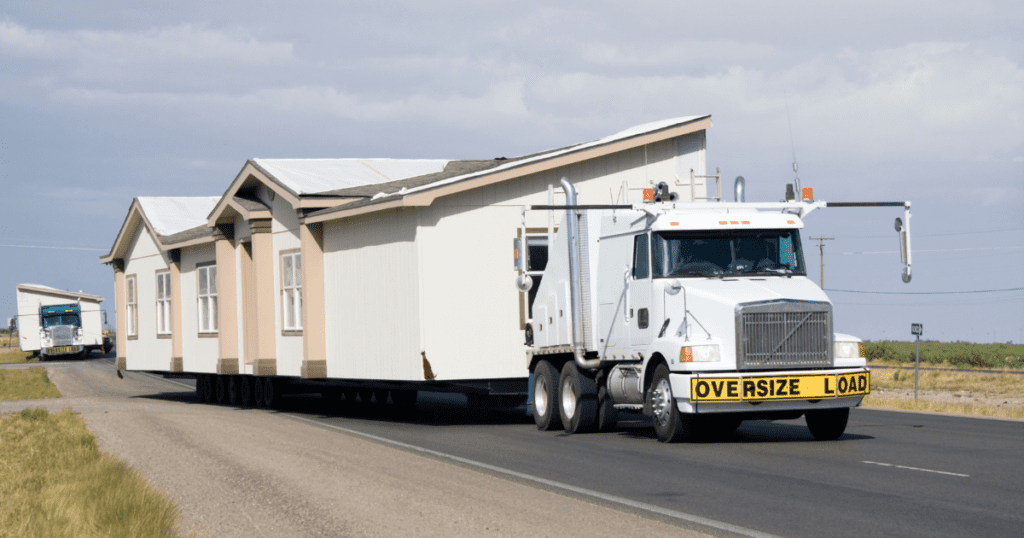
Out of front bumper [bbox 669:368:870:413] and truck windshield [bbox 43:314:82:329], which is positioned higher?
truck windshield [bbox 43:314:82:329]

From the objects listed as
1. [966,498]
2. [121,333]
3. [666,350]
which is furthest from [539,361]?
[121,333]

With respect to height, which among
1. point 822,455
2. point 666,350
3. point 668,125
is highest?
point 668,125

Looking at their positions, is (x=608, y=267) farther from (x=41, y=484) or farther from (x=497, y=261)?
(x=41, y=484)

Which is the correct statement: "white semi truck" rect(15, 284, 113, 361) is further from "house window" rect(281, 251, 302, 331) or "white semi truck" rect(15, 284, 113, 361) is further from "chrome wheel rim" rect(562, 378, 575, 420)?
"chrome wheel rim" rect(562, 378, 575, 420)

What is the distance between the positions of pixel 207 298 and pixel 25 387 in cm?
1381

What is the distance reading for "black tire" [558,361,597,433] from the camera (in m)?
18.3

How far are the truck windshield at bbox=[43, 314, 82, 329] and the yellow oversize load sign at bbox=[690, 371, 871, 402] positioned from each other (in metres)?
74.0

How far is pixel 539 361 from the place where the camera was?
20094mm

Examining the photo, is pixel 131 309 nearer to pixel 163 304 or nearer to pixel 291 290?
pixel 163 304

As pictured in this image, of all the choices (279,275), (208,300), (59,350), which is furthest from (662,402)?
(59,350)

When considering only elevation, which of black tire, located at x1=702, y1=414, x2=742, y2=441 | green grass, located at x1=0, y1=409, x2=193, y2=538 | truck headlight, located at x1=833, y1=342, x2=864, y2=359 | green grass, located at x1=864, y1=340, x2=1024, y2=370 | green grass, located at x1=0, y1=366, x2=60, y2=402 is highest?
truck headlight, located at x1=833, y1=342, x2=864, y2=359

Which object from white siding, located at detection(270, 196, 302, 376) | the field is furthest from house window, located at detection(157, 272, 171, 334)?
the field

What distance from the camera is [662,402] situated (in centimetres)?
1612

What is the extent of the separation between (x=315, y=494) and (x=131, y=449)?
6.33 metres
